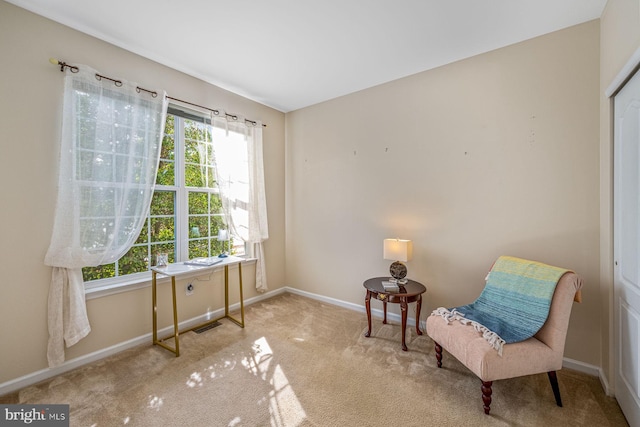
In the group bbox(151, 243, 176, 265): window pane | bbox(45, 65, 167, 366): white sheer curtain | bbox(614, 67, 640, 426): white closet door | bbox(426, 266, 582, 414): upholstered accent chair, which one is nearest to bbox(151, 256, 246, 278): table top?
bbox(151, 243, 176, 265): window pane

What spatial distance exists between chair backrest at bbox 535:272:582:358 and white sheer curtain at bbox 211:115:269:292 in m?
3.01

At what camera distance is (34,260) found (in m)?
2.05

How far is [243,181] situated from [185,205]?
0.74 metres

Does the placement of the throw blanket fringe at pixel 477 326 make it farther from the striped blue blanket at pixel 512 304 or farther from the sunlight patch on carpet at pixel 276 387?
the sunlight patch on carpet at pixel 276 387

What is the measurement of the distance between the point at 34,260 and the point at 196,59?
219 centimetres

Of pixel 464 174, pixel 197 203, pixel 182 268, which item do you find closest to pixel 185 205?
pixel 197 203

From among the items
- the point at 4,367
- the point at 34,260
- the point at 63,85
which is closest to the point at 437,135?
the point at 63,85

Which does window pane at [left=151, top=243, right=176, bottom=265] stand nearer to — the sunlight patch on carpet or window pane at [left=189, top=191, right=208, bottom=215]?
window pane at [left=189, top=191, right=208, bottom=215]

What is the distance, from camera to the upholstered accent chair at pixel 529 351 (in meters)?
1.69

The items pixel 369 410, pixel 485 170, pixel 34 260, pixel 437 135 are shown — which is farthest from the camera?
pixel 437 135

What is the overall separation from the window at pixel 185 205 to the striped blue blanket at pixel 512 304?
2609mm

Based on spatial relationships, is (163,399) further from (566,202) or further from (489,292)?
(566,202)

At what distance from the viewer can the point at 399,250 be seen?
274 centimetres

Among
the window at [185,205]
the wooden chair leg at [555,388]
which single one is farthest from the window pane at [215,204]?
the wooden chair leg at [555,388]
